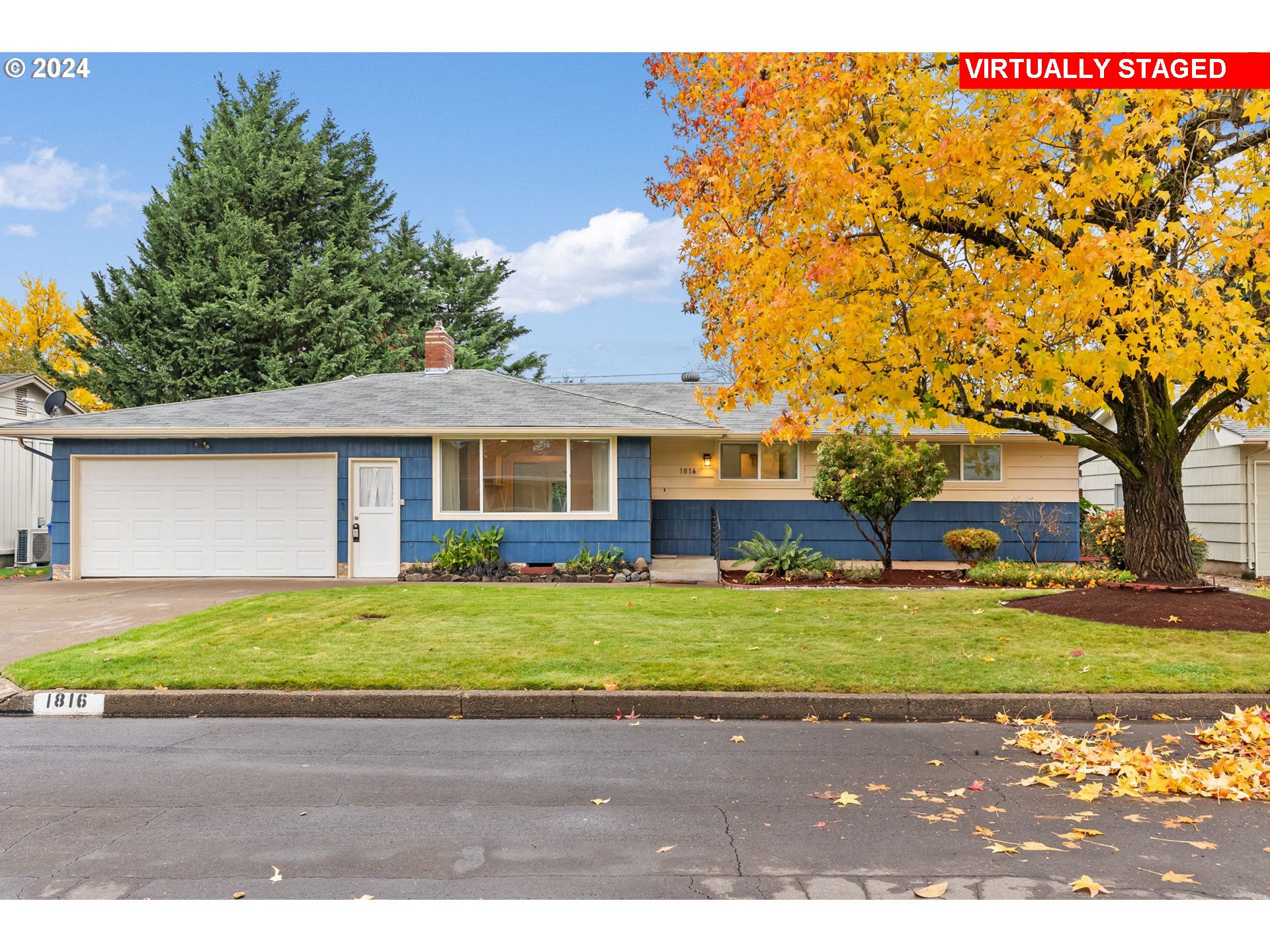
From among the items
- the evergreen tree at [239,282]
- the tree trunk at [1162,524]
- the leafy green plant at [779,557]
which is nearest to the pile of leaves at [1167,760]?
the tree trunk at [1162,524]

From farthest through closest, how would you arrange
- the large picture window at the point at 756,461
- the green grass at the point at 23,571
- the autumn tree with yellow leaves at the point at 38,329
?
the autumn tree with yellow leaves at the point at 38,329 < the large picture window at the point at 756,461 < the green grass at the point at 23,571

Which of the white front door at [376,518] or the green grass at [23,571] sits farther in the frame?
the green grass at [23,571]

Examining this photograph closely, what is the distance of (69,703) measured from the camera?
6809mm

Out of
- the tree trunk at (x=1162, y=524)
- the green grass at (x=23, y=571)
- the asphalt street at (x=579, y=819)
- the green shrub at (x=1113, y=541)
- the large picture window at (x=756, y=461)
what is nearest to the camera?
the asphalt street at (x=579, y=819)

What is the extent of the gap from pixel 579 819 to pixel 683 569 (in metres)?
12.0

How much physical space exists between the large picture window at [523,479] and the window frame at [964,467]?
25.3 feet

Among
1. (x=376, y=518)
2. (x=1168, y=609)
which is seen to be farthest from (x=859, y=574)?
(x=376, y=518)

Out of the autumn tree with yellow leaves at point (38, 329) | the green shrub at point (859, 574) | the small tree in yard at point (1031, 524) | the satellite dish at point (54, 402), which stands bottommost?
the green shrub at point (859, 574)

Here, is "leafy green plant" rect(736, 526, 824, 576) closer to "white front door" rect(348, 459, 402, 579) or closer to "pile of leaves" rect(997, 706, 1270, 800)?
"white front door" rect(348, 459, 402, 579)

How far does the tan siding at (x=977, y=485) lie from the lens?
1823 centimetres

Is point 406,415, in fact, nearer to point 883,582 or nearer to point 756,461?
point 756,461

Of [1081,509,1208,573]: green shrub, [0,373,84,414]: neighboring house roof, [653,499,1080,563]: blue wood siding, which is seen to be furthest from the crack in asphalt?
[0,373,84,414]: neighboring house roof

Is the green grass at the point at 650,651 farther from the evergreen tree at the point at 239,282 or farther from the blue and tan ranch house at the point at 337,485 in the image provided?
the evergreen tree at the point at 239,282

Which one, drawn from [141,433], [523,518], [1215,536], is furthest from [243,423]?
[1215,536]
